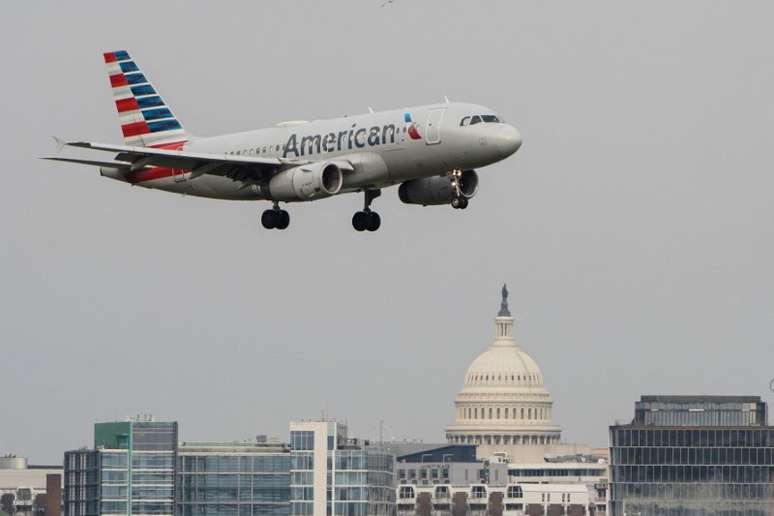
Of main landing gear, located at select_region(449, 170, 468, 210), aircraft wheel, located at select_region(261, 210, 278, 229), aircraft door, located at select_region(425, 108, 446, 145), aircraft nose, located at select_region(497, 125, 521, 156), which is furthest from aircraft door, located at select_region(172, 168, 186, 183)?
aircraft nose, located at select_region(497, 125, 521, 156)

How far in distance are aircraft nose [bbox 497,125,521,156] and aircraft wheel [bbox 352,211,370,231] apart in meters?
8.75

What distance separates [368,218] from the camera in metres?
128

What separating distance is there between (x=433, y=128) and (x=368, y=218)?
7112 millimetres

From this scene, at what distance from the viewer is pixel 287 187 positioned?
12369cm

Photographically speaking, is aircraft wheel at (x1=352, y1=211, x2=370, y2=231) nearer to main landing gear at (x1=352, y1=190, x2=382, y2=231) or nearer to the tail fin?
main landing gear at (x1=352, y1=190, x2=382, y2=231)

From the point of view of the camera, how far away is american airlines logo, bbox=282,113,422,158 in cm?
12325

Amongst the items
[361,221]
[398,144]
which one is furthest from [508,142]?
[361,221]

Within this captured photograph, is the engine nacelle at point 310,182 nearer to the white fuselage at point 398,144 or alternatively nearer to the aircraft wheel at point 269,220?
the white fuselage at point 398,144

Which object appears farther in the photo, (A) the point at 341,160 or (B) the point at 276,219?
(B) the point at 276,219

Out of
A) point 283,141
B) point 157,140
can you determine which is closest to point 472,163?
point 283,141

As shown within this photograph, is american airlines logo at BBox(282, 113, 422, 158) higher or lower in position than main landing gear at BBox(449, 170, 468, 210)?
higher

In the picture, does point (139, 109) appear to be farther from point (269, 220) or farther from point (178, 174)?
point (269, 220)

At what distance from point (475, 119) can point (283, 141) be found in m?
10.7

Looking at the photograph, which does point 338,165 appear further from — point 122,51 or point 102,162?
point 122,51
